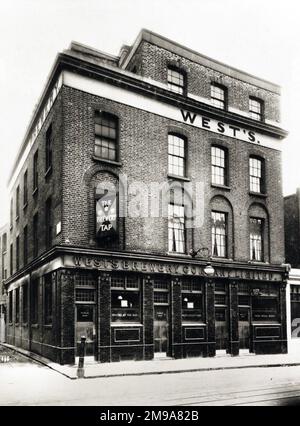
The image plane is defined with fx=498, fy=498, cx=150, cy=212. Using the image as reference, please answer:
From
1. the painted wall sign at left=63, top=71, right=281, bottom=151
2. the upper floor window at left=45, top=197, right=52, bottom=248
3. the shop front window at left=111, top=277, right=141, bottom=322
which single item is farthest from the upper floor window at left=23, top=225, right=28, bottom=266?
the painted wall sign at left=63, top=71, right=281, bottom=151

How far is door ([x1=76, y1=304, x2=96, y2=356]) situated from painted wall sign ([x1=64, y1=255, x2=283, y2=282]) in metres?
1.59

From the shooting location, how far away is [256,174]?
24406mm

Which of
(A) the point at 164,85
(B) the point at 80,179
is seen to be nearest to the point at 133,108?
(A) the point at 164,85

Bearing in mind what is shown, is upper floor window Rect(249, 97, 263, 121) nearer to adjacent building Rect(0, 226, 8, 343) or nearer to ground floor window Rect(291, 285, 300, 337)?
ground floor window Rect(291, 285, 300, 337)

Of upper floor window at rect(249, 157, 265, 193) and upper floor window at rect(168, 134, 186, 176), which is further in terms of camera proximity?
upper floor window at rect(249, 157, 265, 193)

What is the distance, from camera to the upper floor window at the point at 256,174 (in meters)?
24.2

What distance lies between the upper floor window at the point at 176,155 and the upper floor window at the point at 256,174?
408 cm

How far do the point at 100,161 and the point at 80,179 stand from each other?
1.14 m

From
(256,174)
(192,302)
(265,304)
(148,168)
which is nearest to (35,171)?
(148,168)

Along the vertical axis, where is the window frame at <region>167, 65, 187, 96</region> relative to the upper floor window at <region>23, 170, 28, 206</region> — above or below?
above

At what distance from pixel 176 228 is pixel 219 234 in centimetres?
243

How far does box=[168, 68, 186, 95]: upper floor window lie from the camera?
2208 cm

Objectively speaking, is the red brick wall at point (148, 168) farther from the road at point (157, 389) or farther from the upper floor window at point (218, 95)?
the road at point (157, 389)
